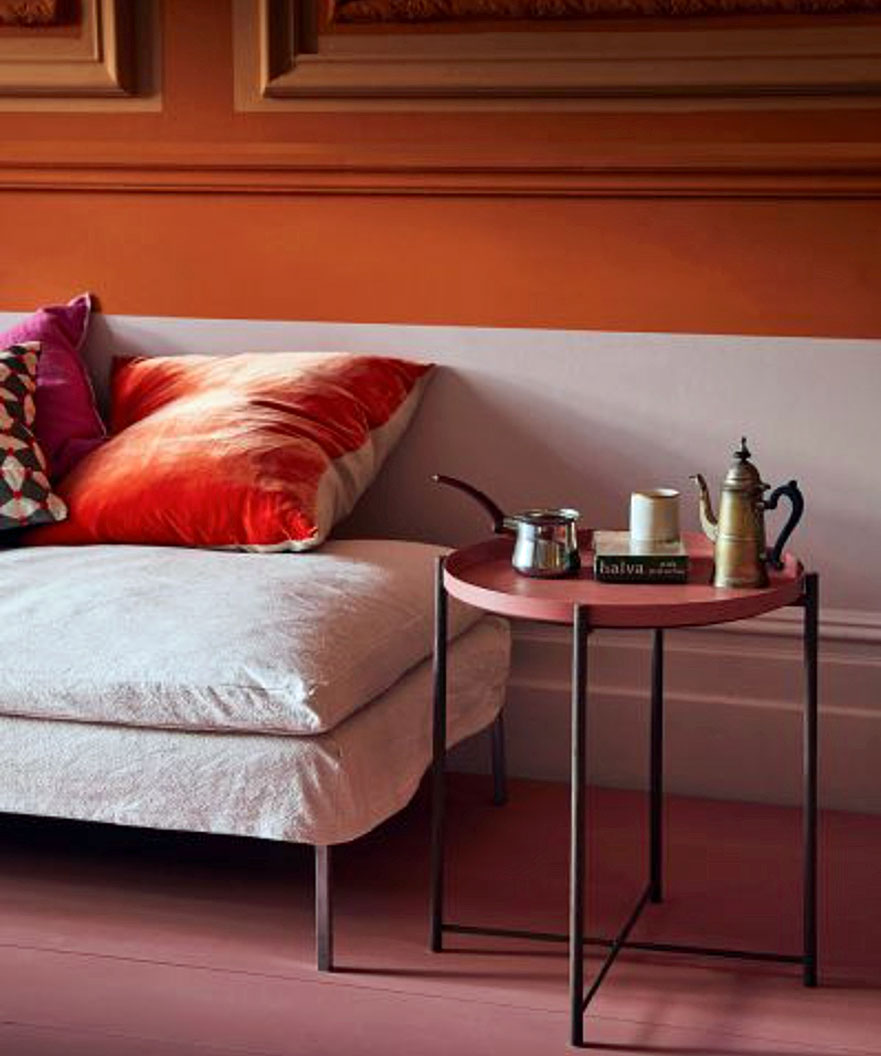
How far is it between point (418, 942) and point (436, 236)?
1337mm

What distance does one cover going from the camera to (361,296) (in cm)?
366

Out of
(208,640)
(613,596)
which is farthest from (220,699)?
(613,596)

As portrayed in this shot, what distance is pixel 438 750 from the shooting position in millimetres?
2754

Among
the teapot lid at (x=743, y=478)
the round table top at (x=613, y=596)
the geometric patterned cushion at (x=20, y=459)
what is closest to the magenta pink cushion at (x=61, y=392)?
the geometric patterned cushion at (x=20, y=459)

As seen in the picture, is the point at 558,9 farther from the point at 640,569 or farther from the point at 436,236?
the point at 640,569

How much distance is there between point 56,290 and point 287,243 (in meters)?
0.47

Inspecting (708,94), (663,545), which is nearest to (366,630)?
(663,545)

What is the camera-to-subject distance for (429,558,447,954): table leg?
2715 mm

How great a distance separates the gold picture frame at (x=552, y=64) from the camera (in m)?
3.34

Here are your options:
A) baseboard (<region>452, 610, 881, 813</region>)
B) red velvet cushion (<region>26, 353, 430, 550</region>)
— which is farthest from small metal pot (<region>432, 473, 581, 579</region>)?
baseboard (<region>452, 610, 881, 813</region>)

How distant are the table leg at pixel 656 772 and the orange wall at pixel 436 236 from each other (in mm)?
763

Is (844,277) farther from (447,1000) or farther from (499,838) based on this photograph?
(447,1000)

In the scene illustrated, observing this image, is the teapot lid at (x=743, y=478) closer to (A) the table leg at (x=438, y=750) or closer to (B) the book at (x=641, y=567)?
(B) the book at (x=641, y=567)

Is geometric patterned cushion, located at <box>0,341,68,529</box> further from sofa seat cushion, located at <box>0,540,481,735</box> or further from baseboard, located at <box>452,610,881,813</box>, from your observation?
baseboard, located at <box>452,610,881,813</box>
